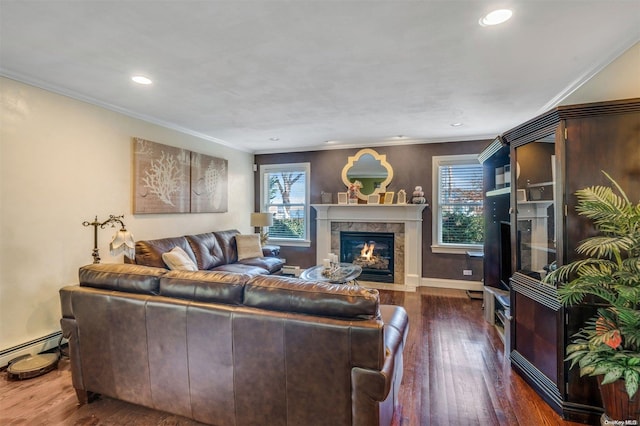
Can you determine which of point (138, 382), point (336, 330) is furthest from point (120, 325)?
point (336, 330)

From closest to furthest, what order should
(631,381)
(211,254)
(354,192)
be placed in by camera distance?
(631,381) → (211,254) → (354,192)

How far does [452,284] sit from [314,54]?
4459 mm

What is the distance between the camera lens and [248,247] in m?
5.12

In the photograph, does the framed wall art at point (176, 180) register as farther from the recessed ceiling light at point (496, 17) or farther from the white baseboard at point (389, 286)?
the recessed ceiling light at point (496, 17)

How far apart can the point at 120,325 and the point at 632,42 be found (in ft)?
13.2

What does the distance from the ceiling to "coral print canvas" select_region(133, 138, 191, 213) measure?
1.77ft

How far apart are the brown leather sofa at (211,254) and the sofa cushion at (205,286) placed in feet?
6.60

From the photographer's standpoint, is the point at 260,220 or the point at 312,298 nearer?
the point at 312,298

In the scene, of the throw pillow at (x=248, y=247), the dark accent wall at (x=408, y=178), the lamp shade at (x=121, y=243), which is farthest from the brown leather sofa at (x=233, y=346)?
the dark accent wall at (x=408, y=178)

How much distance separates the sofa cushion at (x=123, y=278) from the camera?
1986 millimetres

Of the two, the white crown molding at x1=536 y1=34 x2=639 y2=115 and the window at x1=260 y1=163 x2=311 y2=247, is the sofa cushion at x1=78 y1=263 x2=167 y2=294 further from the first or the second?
the window at x1=260 y1=163 x2=311 y2=247

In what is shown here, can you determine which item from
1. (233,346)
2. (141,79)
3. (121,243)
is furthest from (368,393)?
(141,79)

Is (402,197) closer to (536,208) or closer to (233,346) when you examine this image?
(536,208)

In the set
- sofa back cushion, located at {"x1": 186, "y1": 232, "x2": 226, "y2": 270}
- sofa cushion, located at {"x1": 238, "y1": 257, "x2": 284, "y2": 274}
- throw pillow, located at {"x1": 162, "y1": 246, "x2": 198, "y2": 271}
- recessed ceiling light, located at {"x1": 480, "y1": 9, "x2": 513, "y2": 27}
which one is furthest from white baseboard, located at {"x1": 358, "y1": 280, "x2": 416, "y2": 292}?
recessed ceiling light, located at {"x1": 480, "y1": 9, "x2": 513, "y2": 27}
